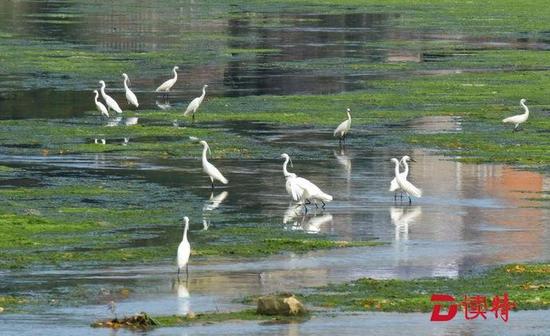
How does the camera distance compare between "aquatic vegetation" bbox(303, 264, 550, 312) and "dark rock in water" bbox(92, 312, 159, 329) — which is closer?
"dark rock in water" bbox(92, 312, 159, 329)

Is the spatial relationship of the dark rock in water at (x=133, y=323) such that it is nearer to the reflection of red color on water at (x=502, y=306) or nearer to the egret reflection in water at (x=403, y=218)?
the reflection of red color on water at (x=502, y=306)

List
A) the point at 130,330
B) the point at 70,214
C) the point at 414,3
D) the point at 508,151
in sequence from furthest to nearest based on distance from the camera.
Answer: the point at 414,3 < the point at 508,151 < the point at 70,214 < the point at 130,330

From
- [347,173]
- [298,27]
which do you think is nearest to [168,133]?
[347,173]

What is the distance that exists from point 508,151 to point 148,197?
1071 cm

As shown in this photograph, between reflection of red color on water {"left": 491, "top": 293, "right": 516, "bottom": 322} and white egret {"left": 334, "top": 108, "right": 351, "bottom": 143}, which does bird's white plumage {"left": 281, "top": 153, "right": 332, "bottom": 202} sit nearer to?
reflection of red color on water {"left": 491, "top": 293, "right": 516, "bottom": 322}

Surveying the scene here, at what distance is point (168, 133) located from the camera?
41.2m

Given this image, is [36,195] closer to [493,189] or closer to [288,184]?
[288,184]

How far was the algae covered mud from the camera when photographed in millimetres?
21344

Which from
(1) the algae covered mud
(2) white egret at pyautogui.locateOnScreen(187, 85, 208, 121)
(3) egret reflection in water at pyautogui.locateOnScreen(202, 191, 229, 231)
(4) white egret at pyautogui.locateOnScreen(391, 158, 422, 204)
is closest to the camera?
(1) the algae covered mud

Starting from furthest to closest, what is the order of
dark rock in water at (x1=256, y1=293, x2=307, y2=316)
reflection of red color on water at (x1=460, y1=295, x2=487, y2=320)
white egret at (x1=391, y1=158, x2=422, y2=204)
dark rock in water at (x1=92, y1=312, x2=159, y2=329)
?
1. white egret at (x1=391, y1=158, x2=422, y2=204)
2. reflection of red color on water at (x1=460, y1=295, x2=487, y2=320)
3. dark rock in water at (x1=256, y1=293, x2=307, y2=316)
4. dark rock in water at (x1=92, y1=312, x2=159, y2=329)

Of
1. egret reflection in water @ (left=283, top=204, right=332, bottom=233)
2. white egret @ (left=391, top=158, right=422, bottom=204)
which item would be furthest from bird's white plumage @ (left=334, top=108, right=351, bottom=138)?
egret reflection in water @ (left=283, top=204, right=332, bottom=233)

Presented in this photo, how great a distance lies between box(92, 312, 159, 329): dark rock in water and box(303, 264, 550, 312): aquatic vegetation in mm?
2623

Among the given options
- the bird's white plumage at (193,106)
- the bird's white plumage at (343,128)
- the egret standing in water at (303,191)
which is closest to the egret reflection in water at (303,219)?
the egret standing in water at (303,191)

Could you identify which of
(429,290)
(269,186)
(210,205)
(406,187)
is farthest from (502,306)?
(269,186)
